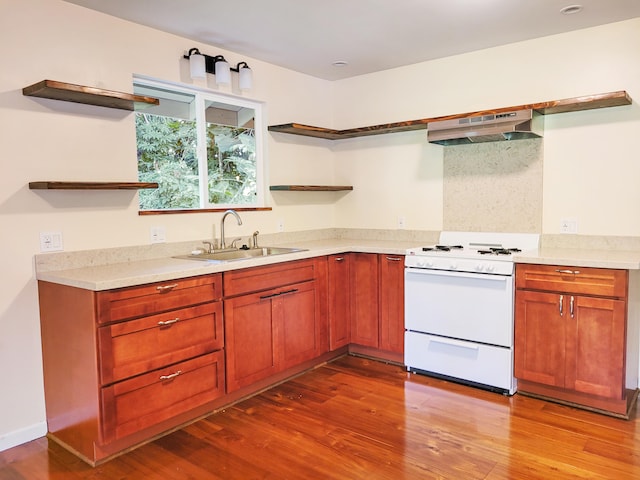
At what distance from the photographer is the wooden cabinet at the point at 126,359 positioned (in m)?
2.27

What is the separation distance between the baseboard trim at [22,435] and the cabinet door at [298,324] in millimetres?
1403

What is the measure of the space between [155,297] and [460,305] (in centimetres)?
194

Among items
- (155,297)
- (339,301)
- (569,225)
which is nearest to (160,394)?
(155,297)

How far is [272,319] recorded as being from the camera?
314 cm

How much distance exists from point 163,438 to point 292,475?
2.67 feet

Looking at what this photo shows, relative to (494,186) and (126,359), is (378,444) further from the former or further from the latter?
(494,186)

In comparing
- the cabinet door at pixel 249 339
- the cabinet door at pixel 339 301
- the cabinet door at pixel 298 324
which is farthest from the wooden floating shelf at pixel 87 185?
the cabinet door at pixel 339 301

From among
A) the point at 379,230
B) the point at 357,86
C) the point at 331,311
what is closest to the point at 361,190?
the point at 379,230

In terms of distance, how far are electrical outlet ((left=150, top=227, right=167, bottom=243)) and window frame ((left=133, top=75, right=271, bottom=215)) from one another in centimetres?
10

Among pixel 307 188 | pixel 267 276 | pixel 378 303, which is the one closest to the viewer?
pixel 267 276

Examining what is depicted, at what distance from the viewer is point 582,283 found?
276 centimetres

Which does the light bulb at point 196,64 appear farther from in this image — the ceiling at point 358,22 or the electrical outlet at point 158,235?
the electrical outlet at point 158,235

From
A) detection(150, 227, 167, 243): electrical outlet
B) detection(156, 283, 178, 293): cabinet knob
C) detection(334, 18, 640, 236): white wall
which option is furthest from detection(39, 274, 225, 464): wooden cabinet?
detection(334, 18, 640, 236): white wall

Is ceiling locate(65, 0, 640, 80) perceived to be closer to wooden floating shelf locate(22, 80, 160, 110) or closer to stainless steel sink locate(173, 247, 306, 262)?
wooden floating shelf locate(22, 80, 160, 110)
